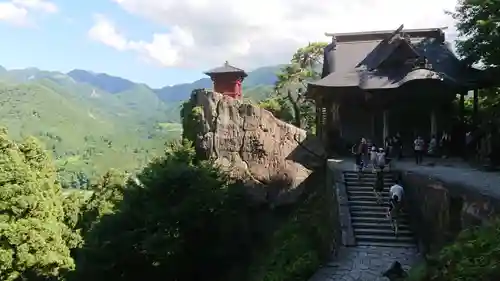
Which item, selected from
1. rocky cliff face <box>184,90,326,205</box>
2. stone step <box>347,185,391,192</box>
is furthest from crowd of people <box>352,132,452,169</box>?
rocky cliff face <box>184,90,326,205</box>

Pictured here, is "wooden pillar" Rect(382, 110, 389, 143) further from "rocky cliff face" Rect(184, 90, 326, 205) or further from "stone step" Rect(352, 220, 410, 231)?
"stone step" Rect(352, 220, 410, 231)

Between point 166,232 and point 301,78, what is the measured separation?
76.9ft

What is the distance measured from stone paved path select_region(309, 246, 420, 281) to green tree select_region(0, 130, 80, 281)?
49.3 ft

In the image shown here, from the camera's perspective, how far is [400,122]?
23516mm

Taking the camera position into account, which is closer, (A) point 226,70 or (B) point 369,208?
(B) point 369,208

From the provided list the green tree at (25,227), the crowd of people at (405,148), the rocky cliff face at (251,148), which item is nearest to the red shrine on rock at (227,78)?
→ the rocky cliff face at (251,148)

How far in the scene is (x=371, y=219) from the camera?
15172 mm

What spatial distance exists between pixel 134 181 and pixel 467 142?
14551 mm

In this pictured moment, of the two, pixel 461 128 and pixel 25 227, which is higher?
pixel 461 128

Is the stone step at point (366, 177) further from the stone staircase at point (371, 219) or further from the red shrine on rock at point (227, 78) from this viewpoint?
the red shrine on rock at point (227, 78)

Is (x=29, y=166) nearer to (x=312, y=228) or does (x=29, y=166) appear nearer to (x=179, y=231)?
(x=179, y=231)

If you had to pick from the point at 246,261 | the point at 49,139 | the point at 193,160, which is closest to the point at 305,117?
the point at 193,160

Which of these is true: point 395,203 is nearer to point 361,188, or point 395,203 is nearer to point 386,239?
point 386,239

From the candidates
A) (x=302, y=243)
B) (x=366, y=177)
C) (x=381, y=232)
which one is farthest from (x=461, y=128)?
(x=302, y=243)
